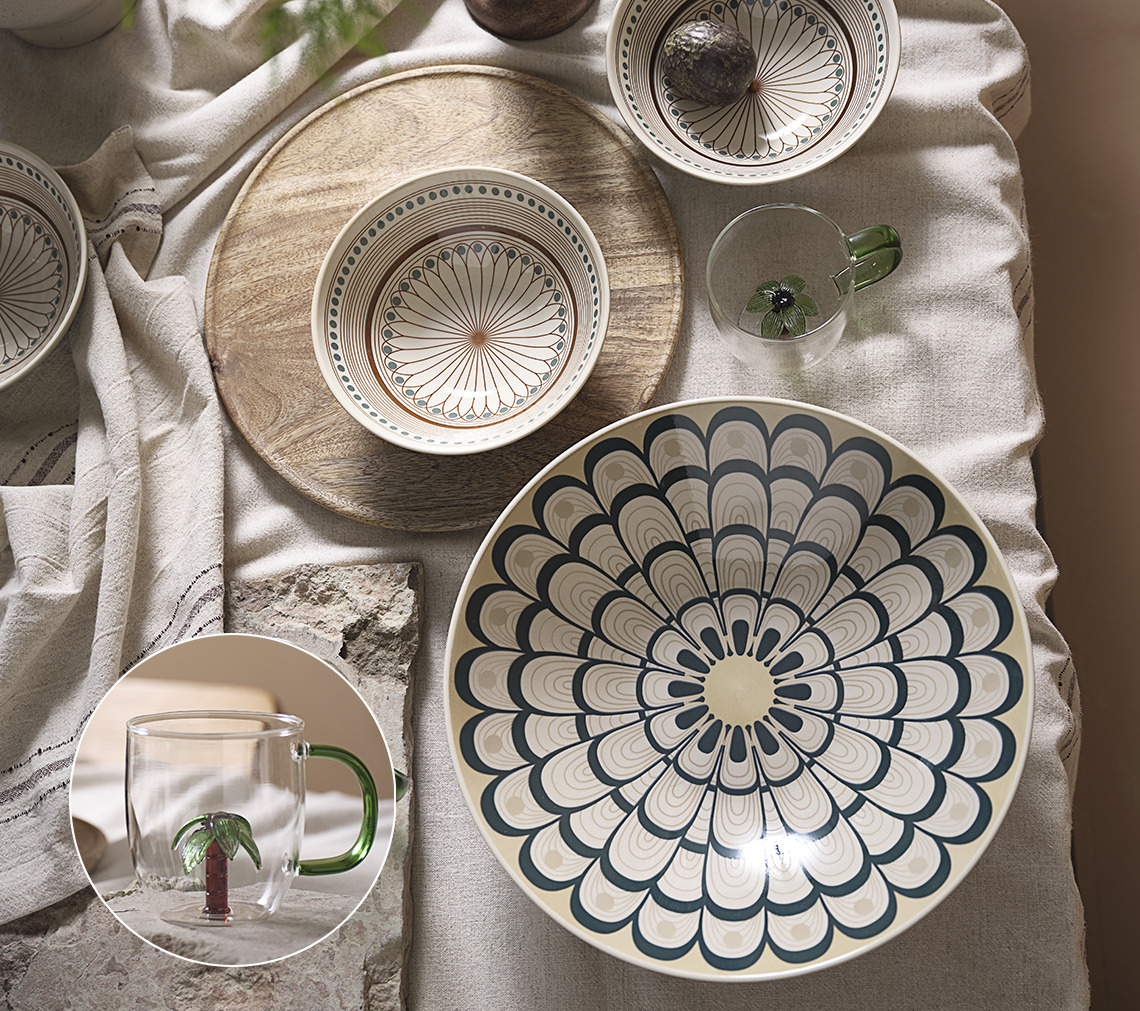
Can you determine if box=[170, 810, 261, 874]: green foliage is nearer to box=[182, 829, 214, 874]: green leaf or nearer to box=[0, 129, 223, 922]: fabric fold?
box=[182, 829, 214, 874]: green leaf

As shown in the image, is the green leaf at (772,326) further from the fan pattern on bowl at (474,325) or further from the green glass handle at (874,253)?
the fan pattern on bowl at (474,325)

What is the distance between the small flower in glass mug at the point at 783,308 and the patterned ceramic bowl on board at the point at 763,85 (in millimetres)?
101

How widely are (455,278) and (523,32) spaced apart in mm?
253

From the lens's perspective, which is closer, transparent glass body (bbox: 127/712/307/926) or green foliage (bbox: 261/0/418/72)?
transparent glass body (bbox: 127/712/307/926)

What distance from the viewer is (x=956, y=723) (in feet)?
2.23

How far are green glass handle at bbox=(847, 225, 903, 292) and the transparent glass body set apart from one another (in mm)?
600

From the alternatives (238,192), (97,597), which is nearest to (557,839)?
(97,597)

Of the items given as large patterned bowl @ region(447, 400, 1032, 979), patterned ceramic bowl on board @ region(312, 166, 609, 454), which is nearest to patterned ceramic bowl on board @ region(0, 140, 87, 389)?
patterned ceramic bowl on board @ region(312, 166, 609, 454)

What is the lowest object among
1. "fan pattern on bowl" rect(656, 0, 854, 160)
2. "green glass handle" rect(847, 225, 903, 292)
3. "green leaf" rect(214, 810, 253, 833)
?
"green leaf" rect(214, 810, 253, 833)

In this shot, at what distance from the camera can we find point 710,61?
0.77 m

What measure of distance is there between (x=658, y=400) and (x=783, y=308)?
14cm

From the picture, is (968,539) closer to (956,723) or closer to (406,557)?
(956,723)

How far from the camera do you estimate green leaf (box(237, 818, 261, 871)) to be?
68 cm

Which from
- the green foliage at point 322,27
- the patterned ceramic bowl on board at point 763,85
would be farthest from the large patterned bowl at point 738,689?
the green foliage at point 322,27
